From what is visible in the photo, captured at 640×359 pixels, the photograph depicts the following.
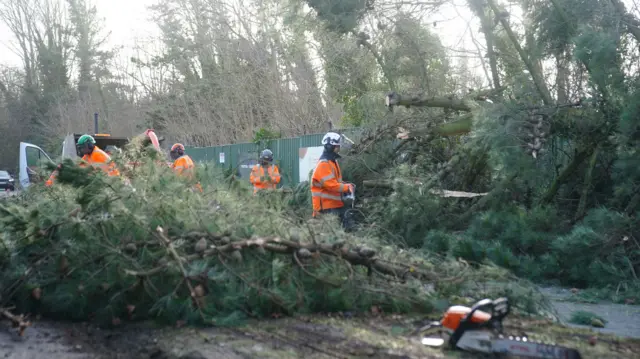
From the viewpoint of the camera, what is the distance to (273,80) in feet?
92.1

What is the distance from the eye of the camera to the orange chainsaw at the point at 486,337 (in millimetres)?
4391

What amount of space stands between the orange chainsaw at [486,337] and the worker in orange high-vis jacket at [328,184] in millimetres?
4951

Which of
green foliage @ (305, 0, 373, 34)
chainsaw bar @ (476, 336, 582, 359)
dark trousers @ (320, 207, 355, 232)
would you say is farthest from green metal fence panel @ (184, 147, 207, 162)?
chainsaw bar @ (476, 336, 582, 359)

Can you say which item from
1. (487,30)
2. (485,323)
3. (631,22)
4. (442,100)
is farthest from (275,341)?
(487,30)

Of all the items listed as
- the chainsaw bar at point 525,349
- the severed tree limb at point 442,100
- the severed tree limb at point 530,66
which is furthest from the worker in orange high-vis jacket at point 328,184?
the chainsaw bar at point 525,349

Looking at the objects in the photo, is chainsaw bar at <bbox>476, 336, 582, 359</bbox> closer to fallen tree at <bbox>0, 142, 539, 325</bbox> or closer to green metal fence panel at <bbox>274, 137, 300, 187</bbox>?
fallen tree at <bbox>0, 142, 539, 325</bbox>

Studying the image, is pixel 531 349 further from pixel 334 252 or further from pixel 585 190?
pixel 585 190

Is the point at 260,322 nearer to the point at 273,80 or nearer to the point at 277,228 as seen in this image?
the point at 277,228

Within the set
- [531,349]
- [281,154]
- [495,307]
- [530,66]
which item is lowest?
[531,349]

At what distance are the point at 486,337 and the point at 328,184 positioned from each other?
207 inches

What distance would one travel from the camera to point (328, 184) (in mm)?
9664

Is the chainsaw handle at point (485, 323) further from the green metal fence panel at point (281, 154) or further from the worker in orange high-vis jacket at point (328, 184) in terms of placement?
the green metal fence panel at point (281, 154)

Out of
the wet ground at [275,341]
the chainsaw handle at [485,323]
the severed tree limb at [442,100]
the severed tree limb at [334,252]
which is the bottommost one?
the wet ground at [275,341]

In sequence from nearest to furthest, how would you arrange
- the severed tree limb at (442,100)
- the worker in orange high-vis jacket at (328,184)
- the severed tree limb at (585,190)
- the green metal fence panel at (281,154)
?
the severed tree limb at (585,190)
the worker in orange high-vis jacket at (328,184)
the severed tree limb at (442,100)
the green metal fence panel at (281,154)
